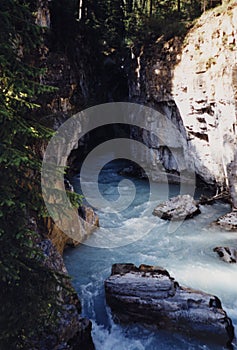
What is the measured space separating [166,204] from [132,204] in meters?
2.16

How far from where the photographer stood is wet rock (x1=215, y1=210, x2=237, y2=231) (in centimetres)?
1112

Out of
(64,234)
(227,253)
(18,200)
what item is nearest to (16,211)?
(18,200)

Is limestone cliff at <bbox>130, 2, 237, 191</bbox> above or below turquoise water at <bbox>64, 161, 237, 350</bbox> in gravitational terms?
above

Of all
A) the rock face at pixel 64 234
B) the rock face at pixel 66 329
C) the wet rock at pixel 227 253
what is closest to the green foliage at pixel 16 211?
the rock face at pixel 66 329

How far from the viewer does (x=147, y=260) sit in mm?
9094

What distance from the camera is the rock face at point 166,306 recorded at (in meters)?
5.93

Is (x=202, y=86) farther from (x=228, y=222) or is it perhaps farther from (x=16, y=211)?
(x=16, y=211)

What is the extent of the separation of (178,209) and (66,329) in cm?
859

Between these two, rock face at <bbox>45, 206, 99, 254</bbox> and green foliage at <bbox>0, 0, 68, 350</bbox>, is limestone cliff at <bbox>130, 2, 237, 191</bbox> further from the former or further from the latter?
green foliage at <bbox>0, 0, 68, 350</bbox>

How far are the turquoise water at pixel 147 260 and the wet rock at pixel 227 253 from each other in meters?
0.19

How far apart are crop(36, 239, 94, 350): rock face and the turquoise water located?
0.74 metres

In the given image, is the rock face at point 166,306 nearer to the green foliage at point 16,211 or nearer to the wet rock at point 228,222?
the green foliage at point 16,211

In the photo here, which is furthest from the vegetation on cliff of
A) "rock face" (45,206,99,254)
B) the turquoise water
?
"rock face" (45,206,99,254)

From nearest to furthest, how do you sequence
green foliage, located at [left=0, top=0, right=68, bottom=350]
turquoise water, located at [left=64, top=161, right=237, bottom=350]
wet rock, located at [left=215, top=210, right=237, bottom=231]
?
green foliage, located at [left=0, top=0, right=68, bottom=350]
turquoise water, located at [left=64, top=161, right=237, bottom=350]
wet rock, located at [left=215, top=210, right=237, bottom=231]
